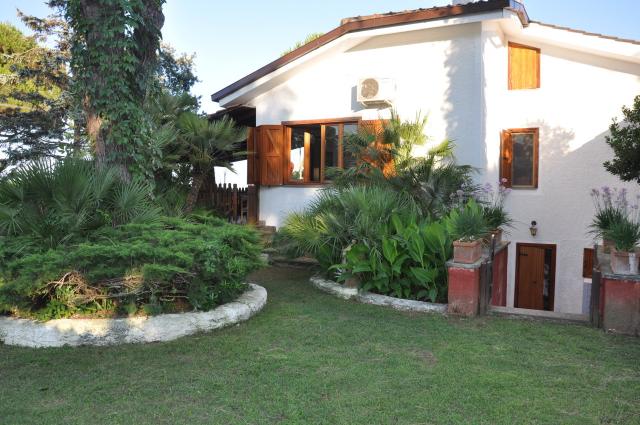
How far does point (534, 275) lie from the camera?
950cm

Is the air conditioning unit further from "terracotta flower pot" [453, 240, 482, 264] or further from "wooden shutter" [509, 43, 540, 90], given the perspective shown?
"terracotta flower pot" [453, 240, 482, 264]

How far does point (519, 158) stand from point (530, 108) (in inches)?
38.7

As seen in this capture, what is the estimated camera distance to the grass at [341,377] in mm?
3051

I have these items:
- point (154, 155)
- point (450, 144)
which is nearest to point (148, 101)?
point (154, 155)

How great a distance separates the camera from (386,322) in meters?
5.21

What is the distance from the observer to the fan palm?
391 inches

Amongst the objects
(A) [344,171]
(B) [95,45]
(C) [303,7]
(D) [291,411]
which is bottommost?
(D) [291,411]

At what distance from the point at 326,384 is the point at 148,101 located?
476cm

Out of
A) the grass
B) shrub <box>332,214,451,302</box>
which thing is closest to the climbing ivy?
the grass

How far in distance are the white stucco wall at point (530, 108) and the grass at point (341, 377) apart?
4.70 meters

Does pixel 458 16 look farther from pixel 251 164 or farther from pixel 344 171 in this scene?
pixel 251 164

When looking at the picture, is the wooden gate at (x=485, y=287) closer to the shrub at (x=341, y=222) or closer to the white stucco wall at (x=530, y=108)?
the shrub at (x=341, y=222)

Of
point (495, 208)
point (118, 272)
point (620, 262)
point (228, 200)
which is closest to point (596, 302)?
point (620, 262)

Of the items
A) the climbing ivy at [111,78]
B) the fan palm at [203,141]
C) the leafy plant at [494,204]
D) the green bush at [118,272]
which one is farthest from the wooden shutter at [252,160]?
the green bush at [118,272]
